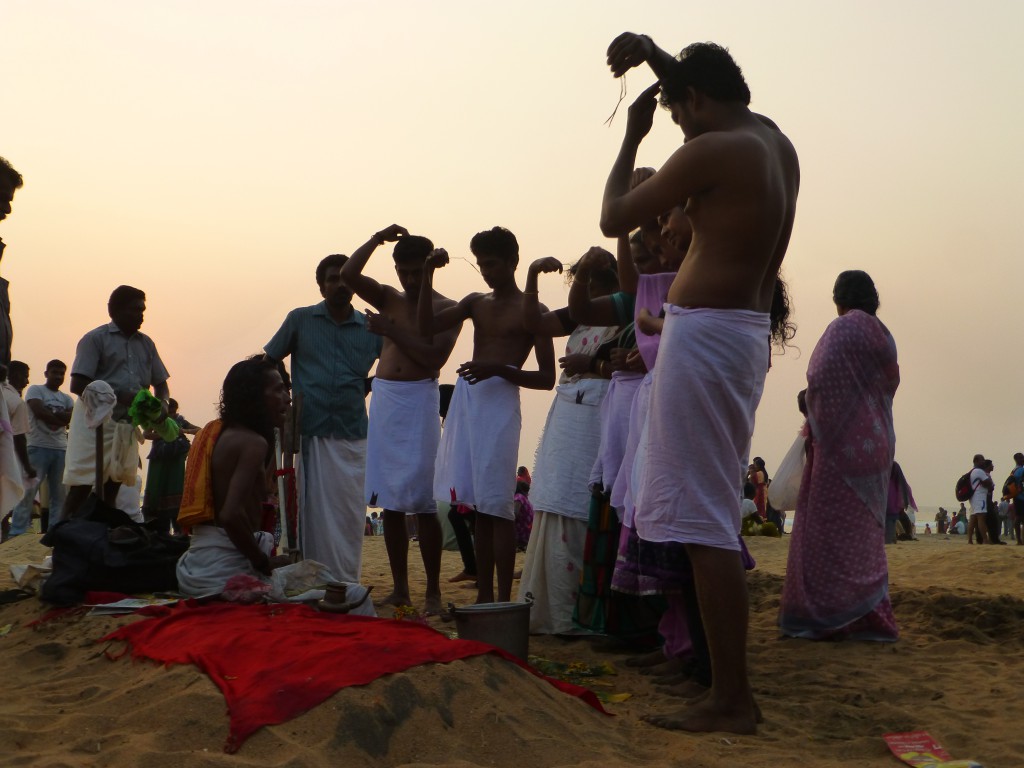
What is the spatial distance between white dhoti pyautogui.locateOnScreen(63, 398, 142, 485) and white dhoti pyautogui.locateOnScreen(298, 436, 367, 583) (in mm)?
2284

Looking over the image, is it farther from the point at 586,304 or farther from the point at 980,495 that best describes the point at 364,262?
the point at 980,495

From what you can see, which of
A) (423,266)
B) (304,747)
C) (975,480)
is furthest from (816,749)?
(975,480)

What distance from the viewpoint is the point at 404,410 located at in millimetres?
6211

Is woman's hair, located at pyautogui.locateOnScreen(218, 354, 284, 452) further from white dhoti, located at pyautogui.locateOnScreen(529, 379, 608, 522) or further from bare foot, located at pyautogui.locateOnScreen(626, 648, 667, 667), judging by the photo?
bare foot, located at pyautogui.locateOnScreen(626, 648, 667, 667)

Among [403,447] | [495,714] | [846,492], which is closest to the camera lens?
[495,714]

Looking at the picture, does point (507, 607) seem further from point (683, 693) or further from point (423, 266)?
point (423, 266)

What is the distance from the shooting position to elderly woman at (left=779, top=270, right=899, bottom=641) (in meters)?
5.06

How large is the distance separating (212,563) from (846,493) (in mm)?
3165

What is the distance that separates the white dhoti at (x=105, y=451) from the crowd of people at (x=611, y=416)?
2 cm

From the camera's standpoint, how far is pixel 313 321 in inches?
252

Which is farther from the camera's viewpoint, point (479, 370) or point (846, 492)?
point (479, 370)

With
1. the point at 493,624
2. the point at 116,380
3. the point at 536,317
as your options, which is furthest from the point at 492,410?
the point at 116,380

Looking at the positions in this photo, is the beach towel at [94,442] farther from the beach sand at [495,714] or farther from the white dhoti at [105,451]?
the beach sand at [495,714]

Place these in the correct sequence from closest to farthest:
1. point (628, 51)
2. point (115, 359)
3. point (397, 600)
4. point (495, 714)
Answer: point (495, 714)
point (628, 51)
point (397, 600)
point (115, 359)
